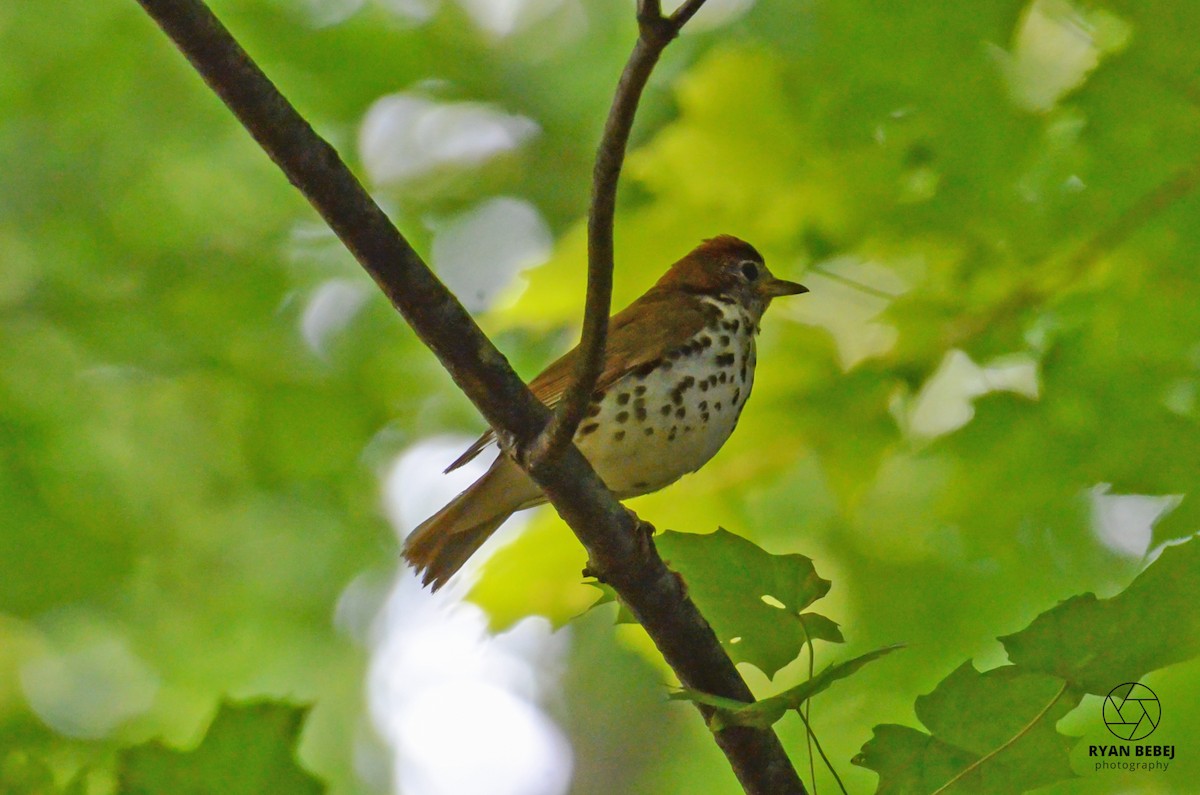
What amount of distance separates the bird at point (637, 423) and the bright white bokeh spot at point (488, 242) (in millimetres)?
1577

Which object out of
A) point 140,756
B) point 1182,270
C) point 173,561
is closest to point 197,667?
point 173,561

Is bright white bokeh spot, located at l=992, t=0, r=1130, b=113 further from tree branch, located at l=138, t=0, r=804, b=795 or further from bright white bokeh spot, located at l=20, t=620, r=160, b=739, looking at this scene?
bright white bokeh spot, located at l=20, t=620, r=160, b=739

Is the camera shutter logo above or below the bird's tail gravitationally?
below

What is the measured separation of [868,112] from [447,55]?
2226mm

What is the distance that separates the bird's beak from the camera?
4.18m

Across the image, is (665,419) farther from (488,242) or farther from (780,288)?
(488,242)

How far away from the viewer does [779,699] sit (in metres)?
1.83

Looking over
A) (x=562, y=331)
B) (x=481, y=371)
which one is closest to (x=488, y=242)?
(x=562, y=331)

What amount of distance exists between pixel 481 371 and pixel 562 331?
321 centimetres

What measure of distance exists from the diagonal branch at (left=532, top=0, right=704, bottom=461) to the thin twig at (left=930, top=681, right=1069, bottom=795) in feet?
2.78

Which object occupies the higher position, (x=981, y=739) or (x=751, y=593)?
(x=751, y=593)

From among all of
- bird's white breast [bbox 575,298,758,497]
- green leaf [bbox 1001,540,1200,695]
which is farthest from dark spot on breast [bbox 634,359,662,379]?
green leaf [bbox 1001,540,1200,695]

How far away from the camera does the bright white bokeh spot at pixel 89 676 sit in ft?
18.5

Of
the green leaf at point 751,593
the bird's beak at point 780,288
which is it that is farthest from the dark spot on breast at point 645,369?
the green leaf at point 751,593
